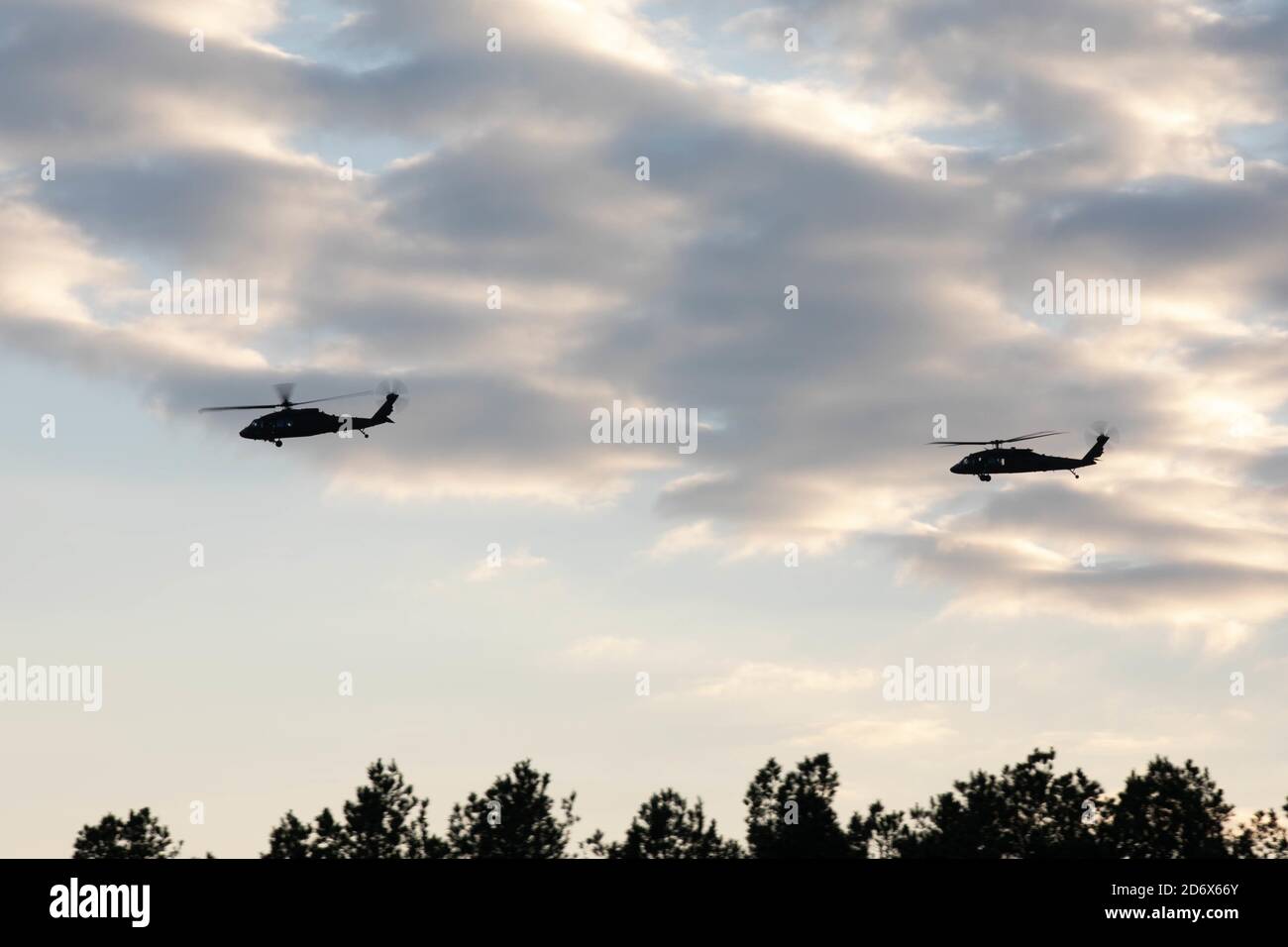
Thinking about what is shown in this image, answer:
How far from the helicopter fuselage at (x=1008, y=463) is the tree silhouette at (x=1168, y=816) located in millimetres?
52620

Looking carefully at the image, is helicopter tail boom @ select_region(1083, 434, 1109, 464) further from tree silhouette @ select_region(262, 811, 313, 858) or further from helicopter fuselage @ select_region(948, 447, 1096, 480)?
tree silhouette @ select_region(262, 811, 313, 858)

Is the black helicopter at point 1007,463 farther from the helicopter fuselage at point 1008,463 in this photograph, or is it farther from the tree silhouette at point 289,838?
the tree silhouette at point 289,838

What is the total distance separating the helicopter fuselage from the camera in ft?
376

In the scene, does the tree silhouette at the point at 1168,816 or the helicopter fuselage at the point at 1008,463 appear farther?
the tree silhouette at the point at 1168,816

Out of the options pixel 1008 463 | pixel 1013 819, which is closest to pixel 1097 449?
pixel 1008 463

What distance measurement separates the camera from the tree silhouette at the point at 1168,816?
6191 inches

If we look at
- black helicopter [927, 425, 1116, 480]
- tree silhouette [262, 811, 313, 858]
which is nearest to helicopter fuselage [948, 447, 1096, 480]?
black helicopter [927, 425, 1116, 480]

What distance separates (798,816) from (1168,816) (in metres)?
43.1

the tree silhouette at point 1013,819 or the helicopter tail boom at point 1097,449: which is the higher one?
the helicopter tail boom at point 1097,449

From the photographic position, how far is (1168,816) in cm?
16062

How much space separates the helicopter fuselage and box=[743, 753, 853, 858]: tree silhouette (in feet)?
101

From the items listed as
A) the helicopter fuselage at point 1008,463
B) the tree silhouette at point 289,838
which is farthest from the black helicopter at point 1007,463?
the tree silhouette at point 289,838
